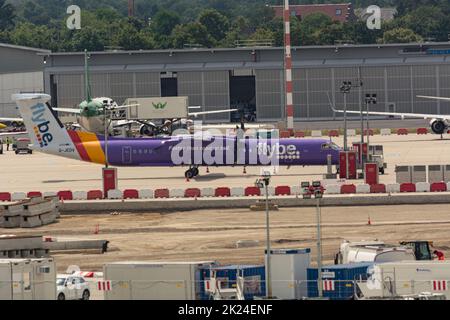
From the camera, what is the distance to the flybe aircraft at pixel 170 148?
97188mm

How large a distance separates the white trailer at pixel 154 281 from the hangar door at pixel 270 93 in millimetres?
135691

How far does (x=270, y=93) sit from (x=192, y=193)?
98238mm

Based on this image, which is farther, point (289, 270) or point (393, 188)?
point (393, 188)

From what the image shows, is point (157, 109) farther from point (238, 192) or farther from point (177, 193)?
point (238, 192)

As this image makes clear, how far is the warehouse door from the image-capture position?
7475 inches

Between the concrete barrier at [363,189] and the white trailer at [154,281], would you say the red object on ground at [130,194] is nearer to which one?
the concrete barrier at [363,189]

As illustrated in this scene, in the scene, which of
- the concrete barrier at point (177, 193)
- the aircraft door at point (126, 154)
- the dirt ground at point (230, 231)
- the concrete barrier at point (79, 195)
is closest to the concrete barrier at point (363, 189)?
the dirt ground at point (230, 231)

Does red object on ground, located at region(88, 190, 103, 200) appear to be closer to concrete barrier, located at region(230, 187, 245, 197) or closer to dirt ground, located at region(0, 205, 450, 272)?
dirt ground, located at region(0, 205, 450, 272)

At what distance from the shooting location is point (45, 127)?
324ft

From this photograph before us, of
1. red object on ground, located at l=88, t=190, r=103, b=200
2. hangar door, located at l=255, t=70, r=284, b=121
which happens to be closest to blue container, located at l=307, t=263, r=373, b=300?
red object on ground, located at l=88, t=190, r=103, b=200

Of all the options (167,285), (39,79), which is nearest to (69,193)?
(167,285)

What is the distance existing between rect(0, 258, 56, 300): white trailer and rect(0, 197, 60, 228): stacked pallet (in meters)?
Result: 30.4

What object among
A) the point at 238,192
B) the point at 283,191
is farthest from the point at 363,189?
the point at 238,192
